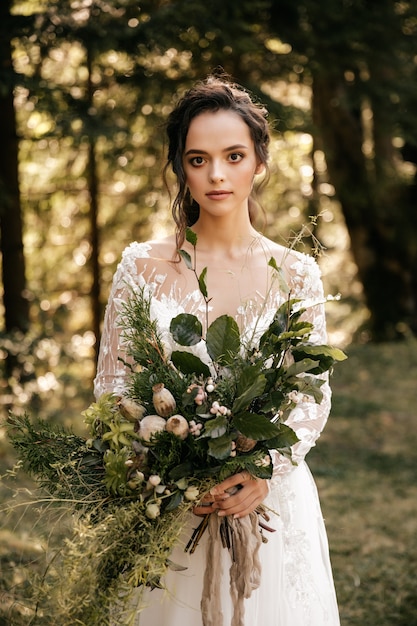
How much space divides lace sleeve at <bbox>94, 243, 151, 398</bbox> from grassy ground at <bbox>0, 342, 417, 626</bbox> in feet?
1.56

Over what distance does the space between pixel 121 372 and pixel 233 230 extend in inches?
24.3

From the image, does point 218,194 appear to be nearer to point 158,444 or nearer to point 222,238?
point 222,238

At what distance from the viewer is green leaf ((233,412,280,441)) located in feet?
6.06

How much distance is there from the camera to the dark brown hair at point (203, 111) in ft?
8.16

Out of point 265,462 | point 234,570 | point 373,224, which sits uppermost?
point 373,224

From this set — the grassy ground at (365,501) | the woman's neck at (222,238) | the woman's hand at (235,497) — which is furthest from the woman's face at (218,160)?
the grassy ground at (365,501)

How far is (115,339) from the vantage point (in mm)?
2389

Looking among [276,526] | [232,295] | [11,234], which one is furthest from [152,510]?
[11,234]

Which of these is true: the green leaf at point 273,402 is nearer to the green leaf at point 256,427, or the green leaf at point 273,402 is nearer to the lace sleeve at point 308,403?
the green leaf at point 256,427

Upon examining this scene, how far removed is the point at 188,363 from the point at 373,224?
30.2 ft

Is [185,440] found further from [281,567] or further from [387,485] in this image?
[387,485]

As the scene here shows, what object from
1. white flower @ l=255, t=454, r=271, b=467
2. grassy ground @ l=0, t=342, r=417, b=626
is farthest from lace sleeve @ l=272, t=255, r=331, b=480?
grassy ground @ l=0, t=342, r=417, b=626

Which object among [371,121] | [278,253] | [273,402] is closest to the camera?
[273,402]

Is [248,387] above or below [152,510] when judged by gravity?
above
